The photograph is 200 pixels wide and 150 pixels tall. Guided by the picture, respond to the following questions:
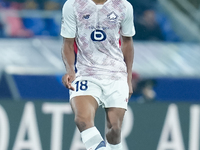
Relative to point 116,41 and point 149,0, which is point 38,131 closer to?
point 116,41

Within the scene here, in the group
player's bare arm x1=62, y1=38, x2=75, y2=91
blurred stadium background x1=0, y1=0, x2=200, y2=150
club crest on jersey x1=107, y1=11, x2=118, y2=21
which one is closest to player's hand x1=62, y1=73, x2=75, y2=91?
player's bare arm x1=62, y1=38, x2=75, y2=91

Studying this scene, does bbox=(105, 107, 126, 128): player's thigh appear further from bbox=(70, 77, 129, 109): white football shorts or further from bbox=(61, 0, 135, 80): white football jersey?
bbox=(61, 0, 135, 80): white football jersey

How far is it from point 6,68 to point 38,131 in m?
2.71

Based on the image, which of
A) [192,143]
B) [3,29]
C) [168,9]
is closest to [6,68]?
[3,29]

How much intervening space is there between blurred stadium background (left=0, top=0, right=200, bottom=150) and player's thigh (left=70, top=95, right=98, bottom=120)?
6.57 feet

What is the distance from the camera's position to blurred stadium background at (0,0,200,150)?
271 inches

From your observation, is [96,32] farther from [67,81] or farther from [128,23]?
[67,81]

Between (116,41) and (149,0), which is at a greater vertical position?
(116,41)

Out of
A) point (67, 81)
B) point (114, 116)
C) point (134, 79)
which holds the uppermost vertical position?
point (67, 81)

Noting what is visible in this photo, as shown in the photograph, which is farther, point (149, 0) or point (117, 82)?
point (149, 0)

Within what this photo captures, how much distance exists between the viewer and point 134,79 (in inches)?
379

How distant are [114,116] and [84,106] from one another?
14.8 inches

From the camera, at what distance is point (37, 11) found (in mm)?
11602

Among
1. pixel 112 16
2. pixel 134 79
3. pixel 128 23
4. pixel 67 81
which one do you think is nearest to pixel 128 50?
pixel 128 23
